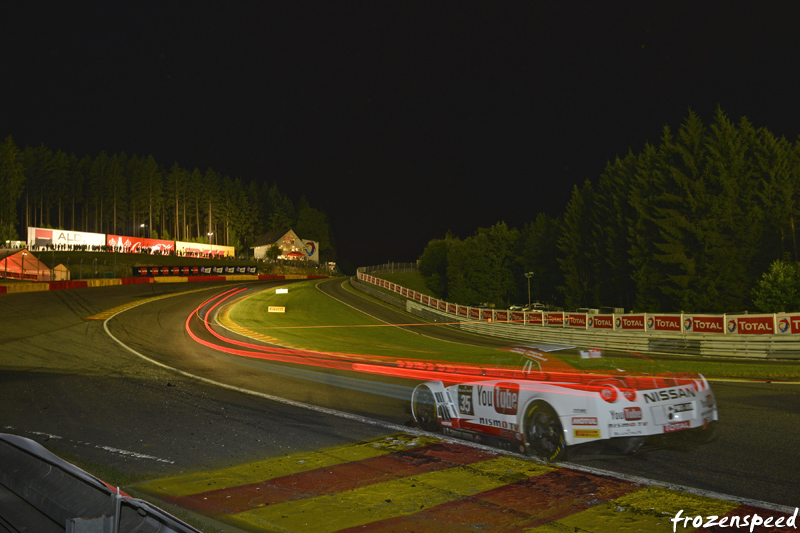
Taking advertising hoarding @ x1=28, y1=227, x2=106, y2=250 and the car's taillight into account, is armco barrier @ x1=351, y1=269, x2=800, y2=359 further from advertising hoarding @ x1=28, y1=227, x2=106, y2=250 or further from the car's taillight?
advertising hoarding @ x1=28, y1=227, x2=106, y2=250

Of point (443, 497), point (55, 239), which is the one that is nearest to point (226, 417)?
point (443, 497)

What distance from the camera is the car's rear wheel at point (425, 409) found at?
870 cm

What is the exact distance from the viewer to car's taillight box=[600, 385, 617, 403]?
21.1 ft

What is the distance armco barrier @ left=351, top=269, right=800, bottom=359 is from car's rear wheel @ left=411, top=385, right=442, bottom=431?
19076 mm

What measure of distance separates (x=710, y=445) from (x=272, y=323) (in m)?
29.5

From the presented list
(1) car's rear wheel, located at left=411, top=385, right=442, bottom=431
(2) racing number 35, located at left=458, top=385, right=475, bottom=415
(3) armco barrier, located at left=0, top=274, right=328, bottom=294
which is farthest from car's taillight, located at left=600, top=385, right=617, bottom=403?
(3) armco barrier, located at left=0, top=274, right=328, bottom=294

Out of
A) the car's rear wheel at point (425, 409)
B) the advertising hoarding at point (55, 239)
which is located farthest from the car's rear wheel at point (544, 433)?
the advertising hoarding at point (55, 239)

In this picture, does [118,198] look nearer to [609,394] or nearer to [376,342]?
[376,342]

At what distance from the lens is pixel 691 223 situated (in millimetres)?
52844

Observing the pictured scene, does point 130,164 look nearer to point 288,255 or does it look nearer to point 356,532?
point 288,255

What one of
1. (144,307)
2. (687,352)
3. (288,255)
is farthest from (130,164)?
(687,352)

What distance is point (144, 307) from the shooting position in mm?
35531

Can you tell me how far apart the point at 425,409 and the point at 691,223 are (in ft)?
174

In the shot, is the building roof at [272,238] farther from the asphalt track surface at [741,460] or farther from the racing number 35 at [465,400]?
the asphalt track surface at [741,460]
